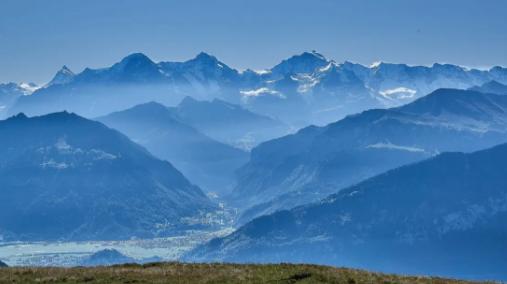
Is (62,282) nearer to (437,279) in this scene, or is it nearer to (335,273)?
(335,273)

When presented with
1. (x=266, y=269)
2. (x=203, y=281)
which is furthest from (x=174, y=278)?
(x=266, y=269)

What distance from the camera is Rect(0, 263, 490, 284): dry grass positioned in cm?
5738

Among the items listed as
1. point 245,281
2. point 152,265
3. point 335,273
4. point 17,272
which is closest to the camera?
point 245,281

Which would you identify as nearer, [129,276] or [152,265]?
[129,276]

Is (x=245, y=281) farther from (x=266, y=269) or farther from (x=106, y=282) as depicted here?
(x=106, y=282)

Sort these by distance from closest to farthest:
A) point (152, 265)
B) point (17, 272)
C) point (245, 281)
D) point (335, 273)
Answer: point (245, 281), point (335, 273), point (17, 272), point (152, 265)

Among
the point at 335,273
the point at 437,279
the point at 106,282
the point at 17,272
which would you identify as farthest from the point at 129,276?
the point at 437,279

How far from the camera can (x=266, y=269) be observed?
63031mm

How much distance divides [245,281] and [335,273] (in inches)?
338

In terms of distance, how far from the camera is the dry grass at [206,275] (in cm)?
5738

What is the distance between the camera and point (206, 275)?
5956 cm

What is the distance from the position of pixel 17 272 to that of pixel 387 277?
33.4m

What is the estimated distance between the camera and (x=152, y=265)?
2704 inches

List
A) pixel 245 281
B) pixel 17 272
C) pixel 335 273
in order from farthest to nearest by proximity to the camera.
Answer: pixel 17 272, pixel 335 273, pixel 245 281
